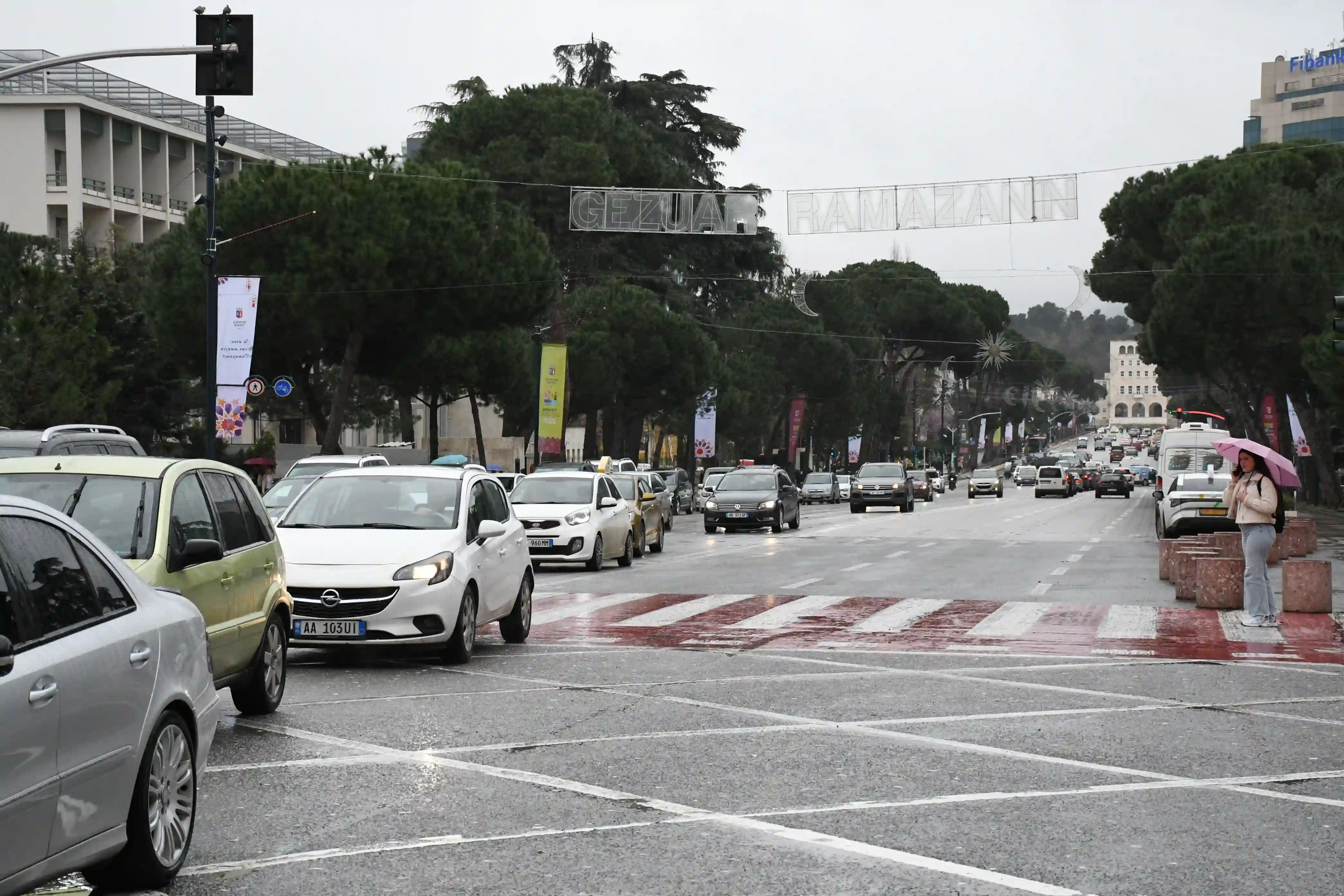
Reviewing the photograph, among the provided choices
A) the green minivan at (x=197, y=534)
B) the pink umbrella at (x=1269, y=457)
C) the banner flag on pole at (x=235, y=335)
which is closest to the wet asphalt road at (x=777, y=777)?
the green minivan at (x=197, y=534)

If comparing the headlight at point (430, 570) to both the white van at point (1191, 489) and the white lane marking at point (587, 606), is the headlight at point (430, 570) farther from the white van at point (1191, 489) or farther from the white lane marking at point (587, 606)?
the white van at point (1191, 489)

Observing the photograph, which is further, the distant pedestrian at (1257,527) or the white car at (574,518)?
the white car at (574,518)

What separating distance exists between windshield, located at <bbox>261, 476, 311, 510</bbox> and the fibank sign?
149 meters

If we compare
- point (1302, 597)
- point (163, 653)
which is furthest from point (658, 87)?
point (163, 653)

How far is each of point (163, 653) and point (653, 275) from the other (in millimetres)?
61745

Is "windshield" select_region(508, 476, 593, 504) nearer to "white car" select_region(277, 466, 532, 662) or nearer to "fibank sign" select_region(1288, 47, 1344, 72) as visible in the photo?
"white car" select_region(277, 466, 532, 662)

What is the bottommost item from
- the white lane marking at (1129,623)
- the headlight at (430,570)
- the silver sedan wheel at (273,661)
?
the white lane marking at (1129,623)

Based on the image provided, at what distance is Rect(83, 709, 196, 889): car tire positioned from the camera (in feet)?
19.6

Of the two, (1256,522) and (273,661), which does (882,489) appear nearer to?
(1256,522)

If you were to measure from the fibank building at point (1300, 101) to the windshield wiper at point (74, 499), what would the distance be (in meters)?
151

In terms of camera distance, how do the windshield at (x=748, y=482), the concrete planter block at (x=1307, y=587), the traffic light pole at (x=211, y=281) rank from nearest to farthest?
the concrete planter block at (x=1307, y=587) → the traffic light pole at (x=211, y=281) → the windshield at (x=748, y=482)

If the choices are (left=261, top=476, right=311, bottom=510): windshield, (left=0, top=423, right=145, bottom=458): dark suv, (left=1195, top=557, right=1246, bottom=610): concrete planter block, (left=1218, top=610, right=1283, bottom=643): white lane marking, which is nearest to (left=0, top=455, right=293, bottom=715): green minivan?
(left=0, top=423, right=145, bottom=458): dark suv

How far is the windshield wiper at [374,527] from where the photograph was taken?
1402cm

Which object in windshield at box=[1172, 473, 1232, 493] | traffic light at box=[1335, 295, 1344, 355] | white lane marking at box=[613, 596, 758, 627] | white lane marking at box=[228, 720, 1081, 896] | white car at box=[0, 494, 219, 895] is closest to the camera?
white car at box=[0, 494, 219, 895]
